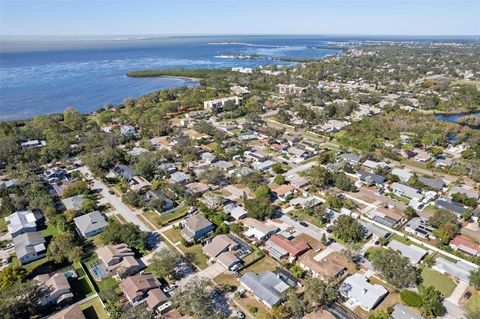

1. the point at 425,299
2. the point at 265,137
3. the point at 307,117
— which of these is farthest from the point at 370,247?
the point at 307,117

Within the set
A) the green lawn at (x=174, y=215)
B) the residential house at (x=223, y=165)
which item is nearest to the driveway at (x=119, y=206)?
the green lawn at (x=174, y=215)

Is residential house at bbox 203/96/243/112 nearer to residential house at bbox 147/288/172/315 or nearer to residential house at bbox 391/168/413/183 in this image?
residential house at bbox 391/168/413/183

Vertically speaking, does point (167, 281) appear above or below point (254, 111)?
below

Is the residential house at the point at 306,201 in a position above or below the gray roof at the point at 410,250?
above

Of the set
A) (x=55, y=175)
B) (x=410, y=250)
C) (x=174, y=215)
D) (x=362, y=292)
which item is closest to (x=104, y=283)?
(x=174, y=215)

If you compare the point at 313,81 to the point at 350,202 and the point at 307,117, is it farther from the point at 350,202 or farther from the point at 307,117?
the point at 350,202

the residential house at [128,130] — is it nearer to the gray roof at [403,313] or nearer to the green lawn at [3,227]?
the green lawn at [3,227]
